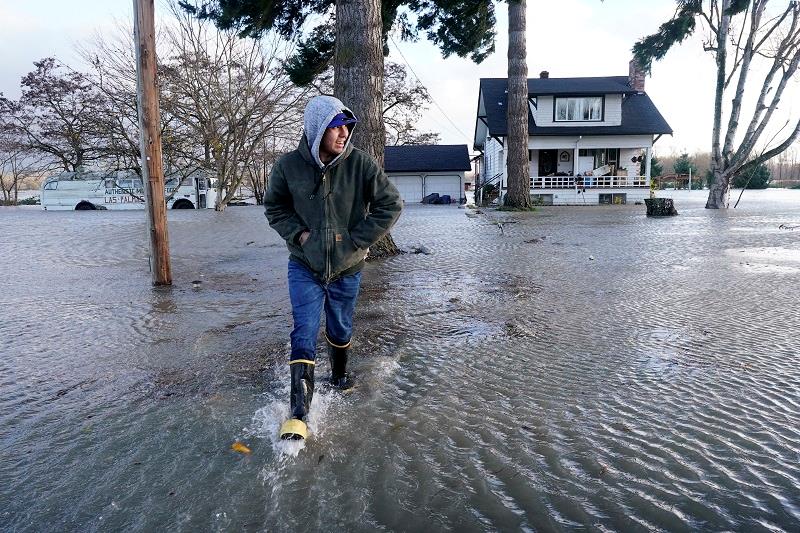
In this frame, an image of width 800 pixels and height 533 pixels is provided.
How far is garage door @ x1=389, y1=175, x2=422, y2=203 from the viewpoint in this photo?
1795 inches

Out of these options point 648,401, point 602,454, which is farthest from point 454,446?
point 648,401

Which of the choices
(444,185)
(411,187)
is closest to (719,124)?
(444,185)

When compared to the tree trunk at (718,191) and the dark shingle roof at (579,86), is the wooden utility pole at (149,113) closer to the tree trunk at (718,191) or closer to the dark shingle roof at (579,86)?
the tree trunk at (718,191)

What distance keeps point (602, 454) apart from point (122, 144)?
3020 cm

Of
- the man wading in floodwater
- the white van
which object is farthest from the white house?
the man wading in floodwater

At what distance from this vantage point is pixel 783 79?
887 inches

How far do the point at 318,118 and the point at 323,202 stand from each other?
0.46m

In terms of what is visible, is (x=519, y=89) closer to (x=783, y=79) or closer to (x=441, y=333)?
(x=783, y=79)

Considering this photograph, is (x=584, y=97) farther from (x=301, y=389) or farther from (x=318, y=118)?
(x=301, y=389)

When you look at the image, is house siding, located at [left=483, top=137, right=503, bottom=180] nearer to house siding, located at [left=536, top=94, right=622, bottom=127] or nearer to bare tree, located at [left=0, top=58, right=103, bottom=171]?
house siding, located at [left=536, top=94, right=622, bottom=127]

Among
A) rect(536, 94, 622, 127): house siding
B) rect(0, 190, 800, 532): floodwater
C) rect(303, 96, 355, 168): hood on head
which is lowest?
rect(0, 190, 800, 532): floodwater

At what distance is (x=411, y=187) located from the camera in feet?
151

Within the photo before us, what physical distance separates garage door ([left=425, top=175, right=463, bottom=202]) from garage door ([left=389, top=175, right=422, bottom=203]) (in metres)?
0.62

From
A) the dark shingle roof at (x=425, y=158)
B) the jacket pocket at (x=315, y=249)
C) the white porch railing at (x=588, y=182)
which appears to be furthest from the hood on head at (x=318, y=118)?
the dark shingle roof at (x=425, y=158)
